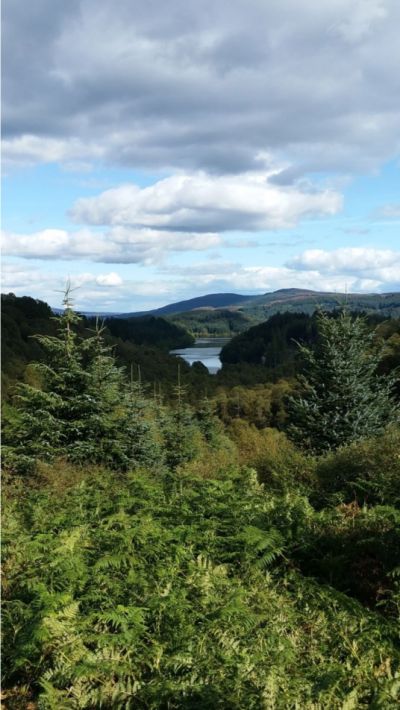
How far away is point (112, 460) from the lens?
17.9 m

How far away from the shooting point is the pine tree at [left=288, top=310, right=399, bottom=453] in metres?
17.6

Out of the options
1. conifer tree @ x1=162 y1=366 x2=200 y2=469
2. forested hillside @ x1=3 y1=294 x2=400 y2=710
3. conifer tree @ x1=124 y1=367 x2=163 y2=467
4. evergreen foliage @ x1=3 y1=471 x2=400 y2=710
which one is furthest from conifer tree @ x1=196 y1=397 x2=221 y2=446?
evergreen foliage @ x1=3 y1=471 x2=400 y2=710

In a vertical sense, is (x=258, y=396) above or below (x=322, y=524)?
below

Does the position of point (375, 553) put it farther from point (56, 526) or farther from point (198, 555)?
point (56, 526)

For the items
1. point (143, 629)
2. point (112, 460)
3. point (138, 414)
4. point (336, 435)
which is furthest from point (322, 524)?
point (138, 414)

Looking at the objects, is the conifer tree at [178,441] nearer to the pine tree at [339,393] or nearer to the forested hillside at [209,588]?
the pine tree at [339,393]

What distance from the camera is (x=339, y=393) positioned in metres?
18.0

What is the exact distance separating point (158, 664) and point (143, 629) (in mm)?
382

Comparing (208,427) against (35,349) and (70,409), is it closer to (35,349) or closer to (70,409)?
(70,409)

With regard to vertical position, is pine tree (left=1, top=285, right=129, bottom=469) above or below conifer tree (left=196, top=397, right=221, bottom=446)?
above

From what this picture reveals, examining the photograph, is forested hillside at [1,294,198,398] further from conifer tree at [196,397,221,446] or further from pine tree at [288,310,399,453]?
pine tree at [288,310,399,453]

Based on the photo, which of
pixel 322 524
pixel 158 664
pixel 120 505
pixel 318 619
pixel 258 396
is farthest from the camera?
pixel 258 396

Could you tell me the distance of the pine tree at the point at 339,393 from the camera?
17.6 m

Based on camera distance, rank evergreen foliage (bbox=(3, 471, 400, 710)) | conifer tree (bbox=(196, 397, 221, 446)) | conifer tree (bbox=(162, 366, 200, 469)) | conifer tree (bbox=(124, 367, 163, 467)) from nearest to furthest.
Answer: evergreen foliage (bbox=(3, 471, 400, 710)) < conifer tree (bbox=(124, 367, 163, 467)) < conifer tree (bbox=(162, 366, 200, 469)) < conifer tree (bbox=(196, 397, 221, 446))
